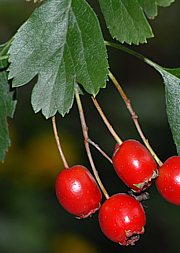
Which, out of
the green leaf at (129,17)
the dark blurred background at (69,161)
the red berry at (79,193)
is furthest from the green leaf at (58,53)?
the dark blurred background at (69,161)

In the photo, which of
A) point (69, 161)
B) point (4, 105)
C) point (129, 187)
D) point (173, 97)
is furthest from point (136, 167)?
point (69, 161)

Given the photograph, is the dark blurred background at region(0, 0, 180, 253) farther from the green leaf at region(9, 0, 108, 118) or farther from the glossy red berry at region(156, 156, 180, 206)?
the glossy red berry at region(156, 156, 180, 206)

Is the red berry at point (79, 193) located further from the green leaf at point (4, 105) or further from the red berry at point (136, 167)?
the green leaf at point (4, 105)

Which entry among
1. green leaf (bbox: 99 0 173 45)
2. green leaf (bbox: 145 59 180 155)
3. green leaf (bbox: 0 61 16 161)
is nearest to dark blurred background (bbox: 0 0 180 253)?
green leaf (bbox: 0 61 16 161)

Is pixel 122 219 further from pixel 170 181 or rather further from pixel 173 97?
pixel 173 97

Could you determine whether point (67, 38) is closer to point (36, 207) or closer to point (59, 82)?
point (59, 82)
